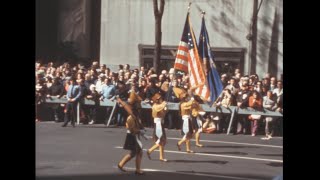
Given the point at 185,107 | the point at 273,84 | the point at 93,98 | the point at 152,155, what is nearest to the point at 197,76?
the point at 185,107

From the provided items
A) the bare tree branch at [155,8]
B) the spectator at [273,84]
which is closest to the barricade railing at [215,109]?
the spectator at [273,84]

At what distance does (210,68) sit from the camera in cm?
361

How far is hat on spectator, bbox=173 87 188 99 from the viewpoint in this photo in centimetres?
359

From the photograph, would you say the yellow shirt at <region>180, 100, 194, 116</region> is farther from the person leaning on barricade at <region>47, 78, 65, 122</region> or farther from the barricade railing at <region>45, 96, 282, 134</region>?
the person leaning on barricade at <region>47, 78, 65, 122</region>

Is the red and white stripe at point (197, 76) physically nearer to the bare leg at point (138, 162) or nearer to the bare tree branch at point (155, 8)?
the bare tree branch at point (155, 8)

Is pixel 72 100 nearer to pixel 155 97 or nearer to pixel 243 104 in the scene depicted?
pixel 155 97

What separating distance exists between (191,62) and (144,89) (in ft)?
1.17

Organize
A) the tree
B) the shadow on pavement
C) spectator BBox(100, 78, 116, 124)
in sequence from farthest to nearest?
spectator BBox(100, 78, 116, 124) → the tree → the shadow on pavement

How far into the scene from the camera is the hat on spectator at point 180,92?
3.59 m

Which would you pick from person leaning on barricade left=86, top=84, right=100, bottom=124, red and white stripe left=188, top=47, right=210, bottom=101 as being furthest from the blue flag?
person leaning on barricade left=86, top=84, right=100, bottom=124

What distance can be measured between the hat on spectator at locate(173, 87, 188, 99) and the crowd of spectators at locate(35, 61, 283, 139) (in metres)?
0.02

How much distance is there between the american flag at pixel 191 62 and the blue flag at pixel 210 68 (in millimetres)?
32
